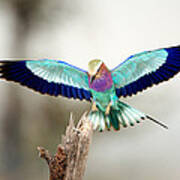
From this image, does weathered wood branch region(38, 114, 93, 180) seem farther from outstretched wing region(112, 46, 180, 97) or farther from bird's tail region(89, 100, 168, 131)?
outstretched wing region(112, 46, 180, 97)

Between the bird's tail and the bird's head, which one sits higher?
the bird's head

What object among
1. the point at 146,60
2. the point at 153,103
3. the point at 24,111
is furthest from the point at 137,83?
the point at 24,111

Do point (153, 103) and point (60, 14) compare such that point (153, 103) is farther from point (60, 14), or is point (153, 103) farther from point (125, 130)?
point (60, 14)

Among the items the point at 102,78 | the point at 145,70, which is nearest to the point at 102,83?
the point at 102,78

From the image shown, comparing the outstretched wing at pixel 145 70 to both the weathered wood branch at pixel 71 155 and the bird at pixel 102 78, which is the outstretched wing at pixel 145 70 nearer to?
the bird at pixel 102 78

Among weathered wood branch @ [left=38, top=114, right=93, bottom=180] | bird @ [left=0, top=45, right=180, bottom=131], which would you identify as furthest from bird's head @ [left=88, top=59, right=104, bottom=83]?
weathered wood branch @ [left=38, top=114, right=93, bottom=180]

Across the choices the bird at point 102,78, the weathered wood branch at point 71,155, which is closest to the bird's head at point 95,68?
the bird at point 102,78

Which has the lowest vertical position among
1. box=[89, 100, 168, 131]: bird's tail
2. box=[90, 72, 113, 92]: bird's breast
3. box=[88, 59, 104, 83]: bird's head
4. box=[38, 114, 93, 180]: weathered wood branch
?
box=[38, 114, 93, 180]: weathered wood branch
